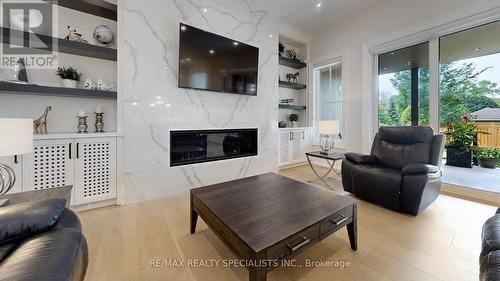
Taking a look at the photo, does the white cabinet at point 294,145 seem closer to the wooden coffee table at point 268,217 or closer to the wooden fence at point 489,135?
the wooden coffee table at point 268,217

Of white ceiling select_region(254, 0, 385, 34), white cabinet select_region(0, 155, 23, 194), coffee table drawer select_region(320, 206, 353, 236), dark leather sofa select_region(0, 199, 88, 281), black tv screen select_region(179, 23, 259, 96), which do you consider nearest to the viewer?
dark leather sofa select_region(0, 199, 88, 281)

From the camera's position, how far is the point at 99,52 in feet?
7.96

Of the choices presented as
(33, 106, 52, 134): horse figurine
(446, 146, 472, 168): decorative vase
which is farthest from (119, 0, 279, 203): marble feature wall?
(446, 146, 472, 168): decorative vase

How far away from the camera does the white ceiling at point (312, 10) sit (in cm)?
353

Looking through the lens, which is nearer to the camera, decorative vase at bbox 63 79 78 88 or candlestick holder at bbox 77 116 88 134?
decorative vase at bbox 63 79 78 88

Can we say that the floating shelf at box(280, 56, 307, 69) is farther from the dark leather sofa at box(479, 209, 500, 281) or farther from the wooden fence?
the dark leather sofa at box(479, 209, 500, 281)

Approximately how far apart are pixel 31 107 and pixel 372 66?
5.11m

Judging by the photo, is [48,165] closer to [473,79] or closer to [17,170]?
[17,170]

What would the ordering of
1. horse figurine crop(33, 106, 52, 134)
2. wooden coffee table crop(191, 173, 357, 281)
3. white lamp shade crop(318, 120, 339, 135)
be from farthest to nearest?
white lamp shade crop(318, 120, 339, 135)
horse figurine crop(33, 106, 52, 134)
wooden coffee table crop(191, 173, 357, 281)

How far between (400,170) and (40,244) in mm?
3269

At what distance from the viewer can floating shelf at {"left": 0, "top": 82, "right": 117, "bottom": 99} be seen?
1.99 meters

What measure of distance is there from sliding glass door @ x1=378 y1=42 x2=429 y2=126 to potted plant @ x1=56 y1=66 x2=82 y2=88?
15.5 feet

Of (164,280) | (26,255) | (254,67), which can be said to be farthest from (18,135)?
(254,67)

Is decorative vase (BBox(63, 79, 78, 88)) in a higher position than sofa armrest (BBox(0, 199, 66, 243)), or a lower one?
higher
